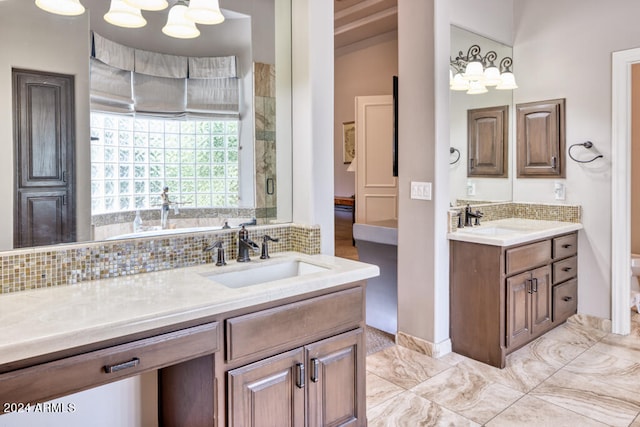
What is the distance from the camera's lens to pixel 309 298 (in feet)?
5.46

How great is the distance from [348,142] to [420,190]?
3.73 meters

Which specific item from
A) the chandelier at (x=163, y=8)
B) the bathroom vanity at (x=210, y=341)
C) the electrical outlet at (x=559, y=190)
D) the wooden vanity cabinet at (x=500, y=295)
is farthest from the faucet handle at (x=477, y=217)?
the chandelier at (x=163, y=8)

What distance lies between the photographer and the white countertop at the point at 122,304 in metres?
1.13

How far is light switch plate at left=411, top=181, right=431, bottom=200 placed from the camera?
115 inches

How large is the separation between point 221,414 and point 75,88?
1.32m

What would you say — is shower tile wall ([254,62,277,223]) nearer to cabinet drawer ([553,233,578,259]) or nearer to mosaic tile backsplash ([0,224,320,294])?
mosaic tile backsplash ([0,224,320,294])

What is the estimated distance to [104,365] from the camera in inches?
Result: 47.5

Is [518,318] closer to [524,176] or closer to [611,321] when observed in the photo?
[611,321]

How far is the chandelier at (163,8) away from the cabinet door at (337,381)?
1.42 m

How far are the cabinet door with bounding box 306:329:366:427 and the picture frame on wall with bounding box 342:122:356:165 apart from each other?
4910mm

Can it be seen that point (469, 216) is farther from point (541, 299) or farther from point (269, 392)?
point (269, 392)

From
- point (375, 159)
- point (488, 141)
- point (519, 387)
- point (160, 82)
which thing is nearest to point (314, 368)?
point (160, 82)

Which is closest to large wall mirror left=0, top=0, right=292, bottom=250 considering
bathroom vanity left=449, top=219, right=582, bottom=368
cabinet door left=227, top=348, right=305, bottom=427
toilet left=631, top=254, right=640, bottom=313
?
cabinet door left=227, top=348, right=305, bottom=427

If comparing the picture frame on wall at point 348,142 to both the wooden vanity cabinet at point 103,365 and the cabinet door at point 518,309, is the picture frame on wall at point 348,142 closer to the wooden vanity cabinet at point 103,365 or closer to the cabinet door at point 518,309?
the cabinet door at point 518,309
